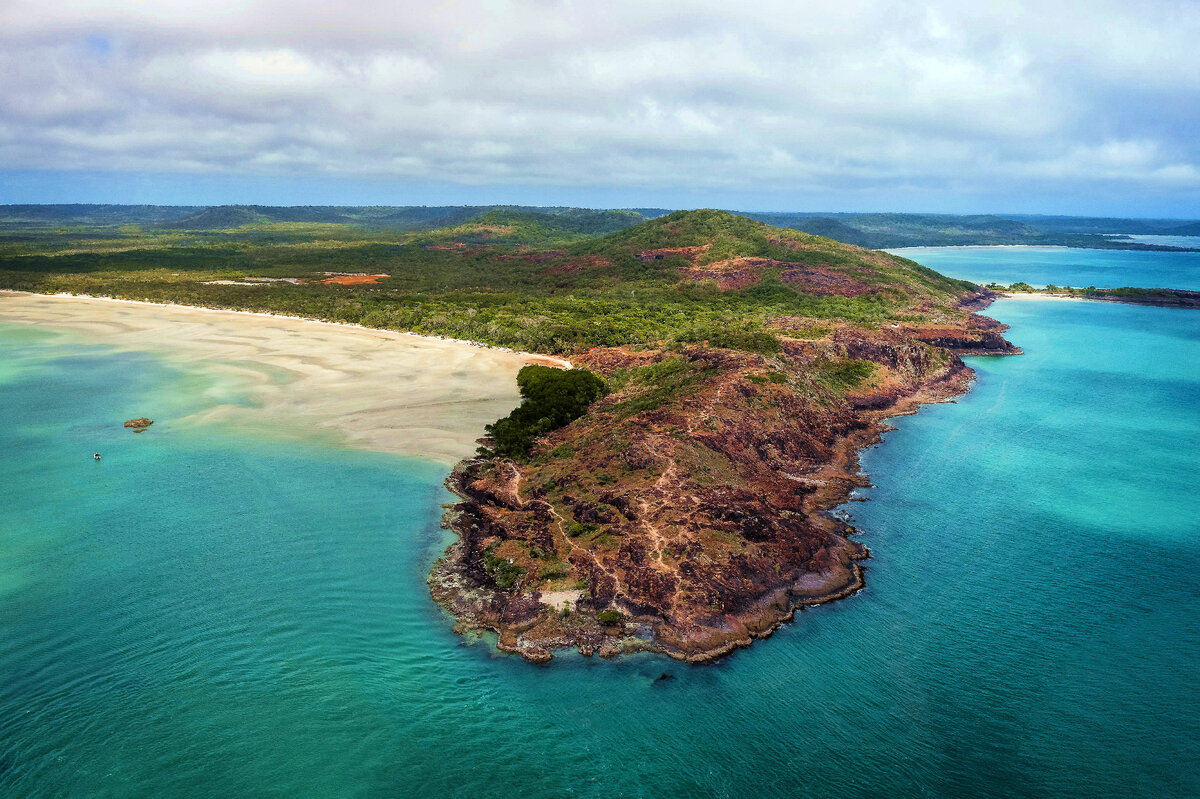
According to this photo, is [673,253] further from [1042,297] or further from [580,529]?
[580,529]

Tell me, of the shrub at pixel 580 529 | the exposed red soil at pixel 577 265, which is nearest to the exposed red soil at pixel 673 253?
the exposed red soil at pixel 577 265

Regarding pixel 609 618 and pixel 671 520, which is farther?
pixel 671 520

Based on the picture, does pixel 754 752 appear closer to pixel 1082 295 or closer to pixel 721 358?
pixel 721 358

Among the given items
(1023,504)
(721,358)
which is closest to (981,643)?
(1023,504)

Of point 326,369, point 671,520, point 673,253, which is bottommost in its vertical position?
point 671,520

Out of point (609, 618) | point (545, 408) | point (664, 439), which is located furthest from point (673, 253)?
point (609, 618)

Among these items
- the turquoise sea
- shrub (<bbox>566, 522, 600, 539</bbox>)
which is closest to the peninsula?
shrub (<bbox>566, 522, 600, 539</bbox>)

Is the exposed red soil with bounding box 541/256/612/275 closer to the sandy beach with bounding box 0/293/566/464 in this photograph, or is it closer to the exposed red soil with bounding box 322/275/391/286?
the exposed red soil with bounding box 322/275/391/286
